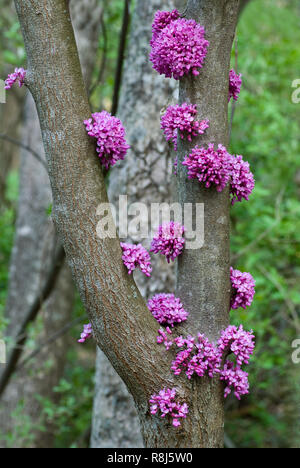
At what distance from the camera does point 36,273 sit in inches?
183

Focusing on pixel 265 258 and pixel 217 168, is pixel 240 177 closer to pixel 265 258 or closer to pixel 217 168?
pixel 217 168

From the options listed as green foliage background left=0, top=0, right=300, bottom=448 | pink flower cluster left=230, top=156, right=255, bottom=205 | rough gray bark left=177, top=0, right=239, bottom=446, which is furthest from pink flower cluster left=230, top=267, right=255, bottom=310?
green foliage background left=0, top=0, right=300, bottom=448

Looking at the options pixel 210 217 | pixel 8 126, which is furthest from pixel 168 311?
pixel 8 126

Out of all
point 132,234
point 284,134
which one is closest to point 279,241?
point 284,134

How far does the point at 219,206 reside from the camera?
5.68ft

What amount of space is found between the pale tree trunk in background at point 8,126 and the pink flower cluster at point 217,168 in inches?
289

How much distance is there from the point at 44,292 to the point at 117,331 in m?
1.55

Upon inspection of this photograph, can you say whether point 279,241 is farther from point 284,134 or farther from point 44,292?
point 44,292

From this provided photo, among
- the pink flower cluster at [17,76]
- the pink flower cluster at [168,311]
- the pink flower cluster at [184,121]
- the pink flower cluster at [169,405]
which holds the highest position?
the pink flower cluster at [17,76]

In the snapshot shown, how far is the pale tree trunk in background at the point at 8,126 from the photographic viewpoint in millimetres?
9083

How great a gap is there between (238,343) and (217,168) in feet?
2.00

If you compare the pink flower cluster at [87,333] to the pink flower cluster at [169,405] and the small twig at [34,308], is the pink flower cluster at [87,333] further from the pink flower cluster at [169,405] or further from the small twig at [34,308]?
the small twig at [34,308]

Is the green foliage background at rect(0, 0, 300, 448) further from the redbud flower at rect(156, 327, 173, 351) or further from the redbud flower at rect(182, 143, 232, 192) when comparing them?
the redbud flower at rect(182, 143, 232, 192)

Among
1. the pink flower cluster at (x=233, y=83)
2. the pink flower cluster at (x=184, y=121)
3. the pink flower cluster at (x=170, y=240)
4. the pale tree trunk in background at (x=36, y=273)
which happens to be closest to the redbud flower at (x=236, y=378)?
the pink flower cluster at (x=170, y=240)
